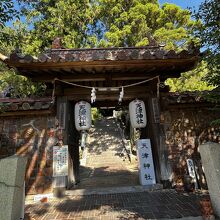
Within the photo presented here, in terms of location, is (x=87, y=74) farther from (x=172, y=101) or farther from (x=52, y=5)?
(x=52, y=5)

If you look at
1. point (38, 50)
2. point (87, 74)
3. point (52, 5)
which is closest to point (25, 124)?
point (87, 74)

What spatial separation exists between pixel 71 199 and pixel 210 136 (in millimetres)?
5425

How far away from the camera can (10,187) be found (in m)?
3.92

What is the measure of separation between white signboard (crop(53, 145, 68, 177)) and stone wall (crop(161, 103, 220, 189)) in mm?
3530

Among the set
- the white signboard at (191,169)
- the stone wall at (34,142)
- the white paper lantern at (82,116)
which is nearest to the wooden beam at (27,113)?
the stone wall at (34,142)

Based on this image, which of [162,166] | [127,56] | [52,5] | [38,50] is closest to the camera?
[127,56]

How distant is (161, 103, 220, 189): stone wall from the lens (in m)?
7.46

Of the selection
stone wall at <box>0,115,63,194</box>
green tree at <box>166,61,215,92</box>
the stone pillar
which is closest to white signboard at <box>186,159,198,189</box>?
the stone pillar

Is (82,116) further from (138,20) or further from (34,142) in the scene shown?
(138,20)

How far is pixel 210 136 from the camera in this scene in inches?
306

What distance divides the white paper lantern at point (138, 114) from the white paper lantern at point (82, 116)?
→ 169 centimetres

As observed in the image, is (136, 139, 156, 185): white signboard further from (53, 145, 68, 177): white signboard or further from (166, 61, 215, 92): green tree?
(166, 61, 215, 92): green tree

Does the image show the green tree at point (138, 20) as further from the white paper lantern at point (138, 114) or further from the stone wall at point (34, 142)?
the stone wall at point (34, 142)

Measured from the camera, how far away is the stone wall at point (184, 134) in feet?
24.5
